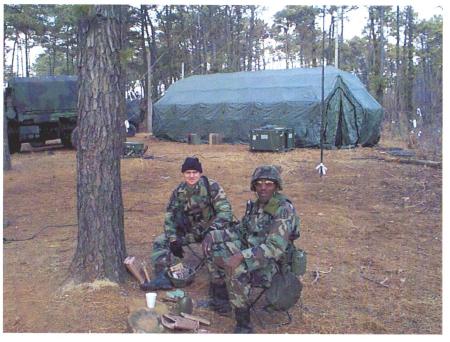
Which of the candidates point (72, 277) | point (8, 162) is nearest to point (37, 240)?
point (72, 277)

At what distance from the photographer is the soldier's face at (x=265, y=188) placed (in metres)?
3.84

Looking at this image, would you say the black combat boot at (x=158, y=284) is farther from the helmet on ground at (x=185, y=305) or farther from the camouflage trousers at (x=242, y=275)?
the camouflage trousers at (x=242, y=275)

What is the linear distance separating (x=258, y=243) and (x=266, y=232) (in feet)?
0.34

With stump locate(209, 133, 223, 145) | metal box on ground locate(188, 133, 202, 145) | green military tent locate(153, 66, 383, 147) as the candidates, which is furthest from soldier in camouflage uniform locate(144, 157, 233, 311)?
metal box on ground locate(188, 133, 202, 145)

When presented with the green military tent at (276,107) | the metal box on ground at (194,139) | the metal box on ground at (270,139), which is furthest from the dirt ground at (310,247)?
the metal box on ground at (194,139)

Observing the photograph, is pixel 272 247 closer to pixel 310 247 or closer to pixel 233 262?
pixel 233 262

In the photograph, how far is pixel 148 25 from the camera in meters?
30.5

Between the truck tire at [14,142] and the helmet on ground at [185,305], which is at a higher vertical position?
the truck tire at [14,142]

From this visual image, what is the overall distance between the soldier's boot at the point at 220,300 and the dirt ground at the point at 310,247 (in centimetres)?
6

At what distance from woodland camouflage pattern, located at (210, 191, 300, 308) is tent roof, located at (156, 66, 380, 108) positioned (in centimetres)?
1282

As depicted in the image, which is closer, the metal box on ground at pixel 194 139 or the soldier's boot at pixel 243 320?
the soldier's boot at pixel 243 320

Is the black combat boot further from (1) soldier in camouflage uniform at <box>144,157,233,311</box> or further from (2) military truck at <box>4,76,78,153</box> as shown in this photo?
(2) military truck at <box>4,76,78,153</box>

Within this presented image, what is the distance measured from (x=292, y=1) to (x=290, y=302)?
6.93 ft

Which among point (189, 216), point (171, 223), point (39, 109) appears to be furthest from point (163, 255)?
point (39, 109)
